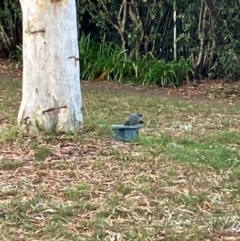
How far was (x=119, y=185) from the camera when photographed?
198 inches

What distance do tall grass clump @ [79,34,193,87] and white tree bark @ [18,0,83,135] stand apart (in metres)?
6.26

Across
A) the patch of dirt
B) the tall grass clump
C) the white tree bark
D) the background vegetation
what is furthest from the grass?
the background vegetation

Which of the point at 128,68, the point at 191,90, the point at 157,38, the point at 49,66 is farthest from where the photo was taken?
the point at 157,38

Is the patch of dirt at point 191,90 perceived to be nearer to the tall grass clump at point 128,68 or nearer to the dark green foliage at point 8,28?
the tall grass clump at point 128,68

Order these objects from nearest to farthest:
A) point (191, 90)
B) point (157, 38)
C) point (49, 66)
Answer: point (49, 66)
point (191, 90)
point (157, 38)

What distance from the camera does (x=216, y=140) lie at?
6.94m

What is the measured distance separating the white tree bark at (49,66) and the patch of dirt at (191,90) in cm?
476

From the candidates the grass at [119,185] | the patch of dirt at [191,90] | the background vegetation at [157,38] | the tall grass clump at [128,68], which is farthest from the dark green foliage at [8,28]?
the grass at [119,185]

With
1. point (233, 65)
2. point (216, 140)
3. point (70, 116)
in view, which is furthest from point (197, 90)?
point (70, 116)

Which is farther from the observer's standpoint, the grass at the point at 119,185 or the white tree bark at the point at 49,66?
the white tree bark at the point at 49,66

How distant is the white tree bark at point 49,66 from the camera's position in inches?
244

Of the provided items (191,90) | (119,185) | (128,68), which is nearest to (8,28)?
(128,68)

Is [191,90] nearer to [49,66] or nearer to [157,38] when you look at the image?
[157,38]

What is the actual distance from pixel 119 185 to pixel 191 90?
725cm
